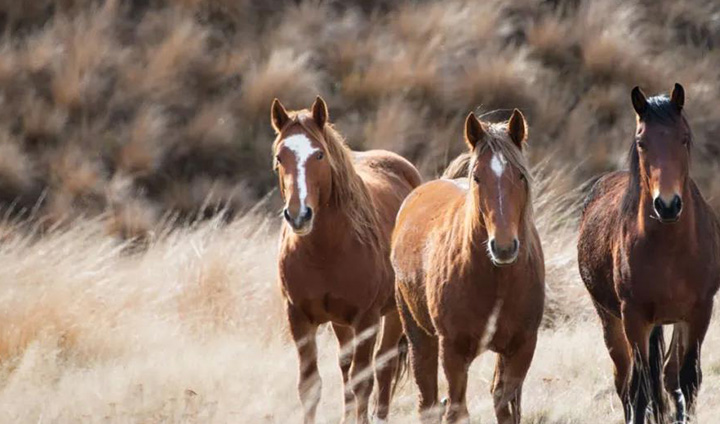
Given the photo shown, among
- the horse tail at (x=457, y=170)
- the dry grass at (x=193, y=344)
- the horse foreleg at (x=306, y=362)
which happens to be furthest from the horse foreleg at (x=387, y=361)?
the horse tail at (x=457, y=170)

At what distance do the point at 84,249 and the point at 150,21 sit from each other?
5.22 metres

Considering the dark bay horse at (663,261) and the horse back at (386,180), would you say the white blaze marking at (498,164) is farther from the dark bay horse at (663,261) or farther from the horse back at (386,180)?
the horse back at (386,180)

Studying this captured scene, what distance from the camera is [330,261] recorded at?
691 centimetres

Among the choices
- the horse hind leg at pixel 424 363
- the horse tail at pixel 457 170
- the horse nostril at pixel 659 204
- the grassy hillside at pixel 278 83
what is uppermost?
the grassy hillside at pixel 278 83

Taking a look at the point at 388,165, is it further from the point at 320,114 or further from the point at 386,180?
the point at 320,114

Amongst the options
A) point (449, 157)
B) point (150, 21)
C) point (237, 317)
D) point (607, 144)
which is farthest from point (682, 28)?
point (237, 317)

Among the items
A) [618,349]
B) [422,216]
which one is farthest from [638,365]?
[422,216]

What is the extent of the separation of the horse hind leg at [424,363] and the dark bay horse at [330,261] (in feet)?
0.99

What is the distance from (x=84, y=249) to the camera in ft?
32.4

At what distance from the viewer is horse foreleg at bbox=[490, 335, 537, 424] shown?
573 cm

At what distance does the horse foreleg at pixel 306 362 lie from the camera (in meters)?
6.60

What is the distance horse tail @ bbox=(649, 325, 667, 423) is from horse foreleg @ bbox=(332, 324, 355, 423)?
1586mm

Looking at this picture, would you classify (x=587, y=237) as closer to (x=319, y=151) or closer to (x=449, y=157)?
(x=319, y=151)

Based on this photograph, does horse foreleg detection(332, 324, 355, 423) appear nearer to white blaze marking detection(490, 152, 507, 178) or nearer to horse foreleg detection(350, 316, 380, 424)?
horse foreleg detection(350, 316, 380, 424)
